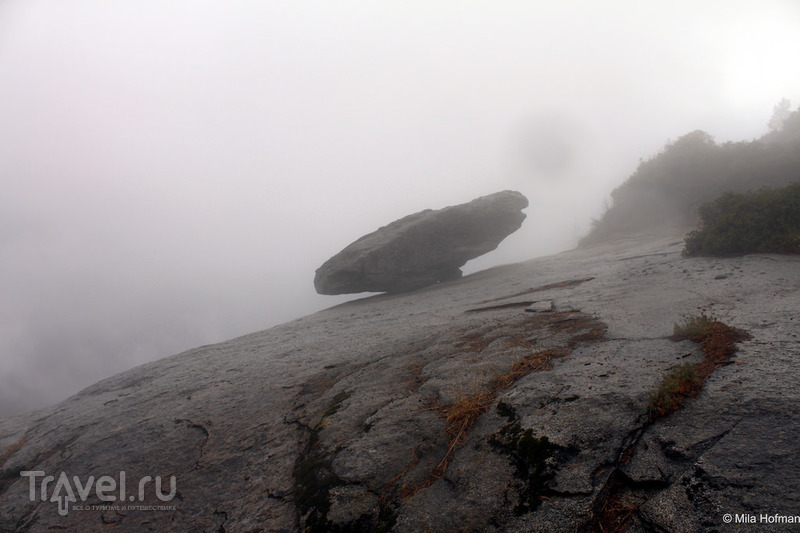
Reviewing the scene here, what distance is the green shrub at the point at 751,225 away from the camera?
11.3 meters

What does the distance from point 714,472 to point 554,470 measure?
133 centimetres

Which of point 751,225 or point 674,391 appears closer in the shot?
point 674,391

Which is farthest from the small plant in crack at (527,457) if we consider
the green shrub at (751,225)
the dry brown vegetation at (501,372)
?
the green shrub at (751,225)

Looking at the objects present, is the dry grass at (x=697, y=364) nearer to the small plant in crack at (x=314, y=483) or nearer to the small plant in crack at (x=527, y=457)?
the small plant in crack at (x=527, y=457)

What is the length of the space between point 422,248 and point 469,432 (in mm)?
16461

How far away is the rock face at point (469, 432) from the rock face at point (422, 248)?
9079mm

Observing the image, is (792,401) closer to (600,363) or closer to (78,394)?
(600,363)

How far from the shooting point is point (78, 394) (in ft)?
43.6

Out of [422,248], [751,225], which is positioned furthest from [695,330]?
[422,248]

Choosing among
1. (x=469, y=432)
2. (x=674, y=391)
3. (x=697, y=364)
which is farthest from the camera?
(x=697, y=364)

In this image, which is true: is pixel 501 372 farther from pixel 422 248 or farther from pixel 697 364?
pixel 422 248

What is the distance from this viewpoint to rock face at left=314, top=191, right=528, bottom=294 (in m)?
20.8

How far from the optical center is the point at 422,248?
21.3m

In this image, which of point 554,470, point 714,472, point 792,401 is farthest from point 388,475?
point 792,401
